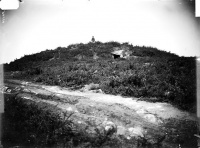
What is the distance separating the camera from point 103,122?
743 cm

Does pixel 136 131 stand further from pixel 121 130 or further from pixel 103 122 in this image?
pixel 103 122

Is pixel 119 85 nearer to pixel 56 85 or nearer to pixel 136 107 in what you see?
pixel 136 107

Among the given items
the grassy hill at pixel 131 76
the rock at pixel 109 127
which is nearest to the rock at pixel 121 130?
the rock at pixel 109 127

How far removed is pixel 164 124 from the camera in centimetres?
728

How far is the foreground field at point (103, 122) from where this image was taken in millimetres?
6578

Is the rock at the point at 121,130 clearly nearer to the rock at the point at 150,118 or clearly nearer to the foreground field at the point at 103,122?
the foreground field at the point at 103,122

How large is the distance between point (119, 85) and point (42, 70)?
862 centimetres

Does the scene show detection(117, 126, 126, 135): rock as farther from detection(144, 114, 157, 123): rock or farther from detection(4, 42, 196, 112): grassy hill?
detection(4, 42, 196, 112): grassy hill

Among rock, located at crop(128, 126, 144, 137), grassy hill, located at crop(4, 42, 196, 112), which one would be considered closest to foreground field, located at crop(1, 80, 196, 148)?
rock, located at crop(128, 126, 144, 137)

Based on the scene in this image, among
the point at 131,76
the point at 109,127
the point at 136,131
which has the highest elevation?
the point at 131,76

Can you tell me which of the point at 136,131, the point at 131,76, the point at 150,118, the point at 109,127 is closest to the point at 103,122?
the point at 109,127

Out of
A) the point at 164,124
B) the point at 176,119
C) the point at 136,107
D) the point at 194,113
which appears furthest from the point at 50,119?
the point at 194,113

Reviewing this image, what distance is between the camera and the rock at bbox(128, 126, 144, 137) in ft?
22.0

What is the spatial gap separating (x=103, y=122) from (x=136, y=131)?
132 centimetres
